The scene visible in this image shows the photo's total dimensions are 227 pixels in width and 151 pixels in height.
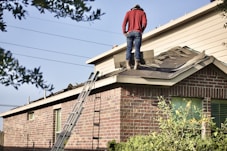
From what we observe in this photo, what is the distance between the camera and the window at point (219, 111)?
13.7m

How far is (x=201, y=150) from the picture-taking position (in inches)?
391

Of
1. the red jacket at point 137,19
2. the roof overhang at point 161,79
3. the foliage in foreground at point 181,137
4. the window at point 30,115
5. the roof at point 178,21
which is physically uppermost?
the roof at point 178,21

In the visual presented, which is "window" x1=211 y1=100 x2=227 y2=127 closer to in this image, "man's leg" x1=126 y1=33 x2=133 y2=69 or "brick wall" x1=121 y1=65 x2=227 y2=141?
"brick wall" x1=121 y1=65 x2=227 y2=141

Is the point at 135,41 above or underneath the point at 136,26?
underneath

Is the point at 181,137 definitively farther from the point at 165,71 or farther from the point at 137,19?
the point at 137,19

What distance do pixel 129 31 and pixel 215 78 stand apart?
301 cm

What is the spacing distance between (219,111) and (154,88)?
7.88ft

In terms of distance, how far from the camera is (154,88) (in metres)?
12.8

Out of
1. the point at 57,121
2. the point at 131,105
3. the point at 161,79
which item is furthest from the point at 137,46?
the point at 57,121

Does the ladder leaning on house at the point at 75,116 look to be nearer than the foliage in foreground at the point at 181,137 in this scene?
No

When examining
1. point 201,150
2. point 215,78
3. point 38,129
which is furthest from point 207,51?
point 38,129

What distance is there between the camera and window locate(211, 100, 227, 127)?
539 inches

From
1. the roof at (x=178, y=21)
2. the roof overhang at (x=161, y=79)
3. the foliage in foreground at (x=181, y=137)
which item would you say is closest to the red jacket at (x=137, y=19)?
the roof overhang at (x=161, y=79)

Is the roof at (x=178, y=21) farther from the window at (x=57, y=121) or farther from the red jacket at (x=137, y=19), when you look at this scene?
the window at (x=57, y=121)
